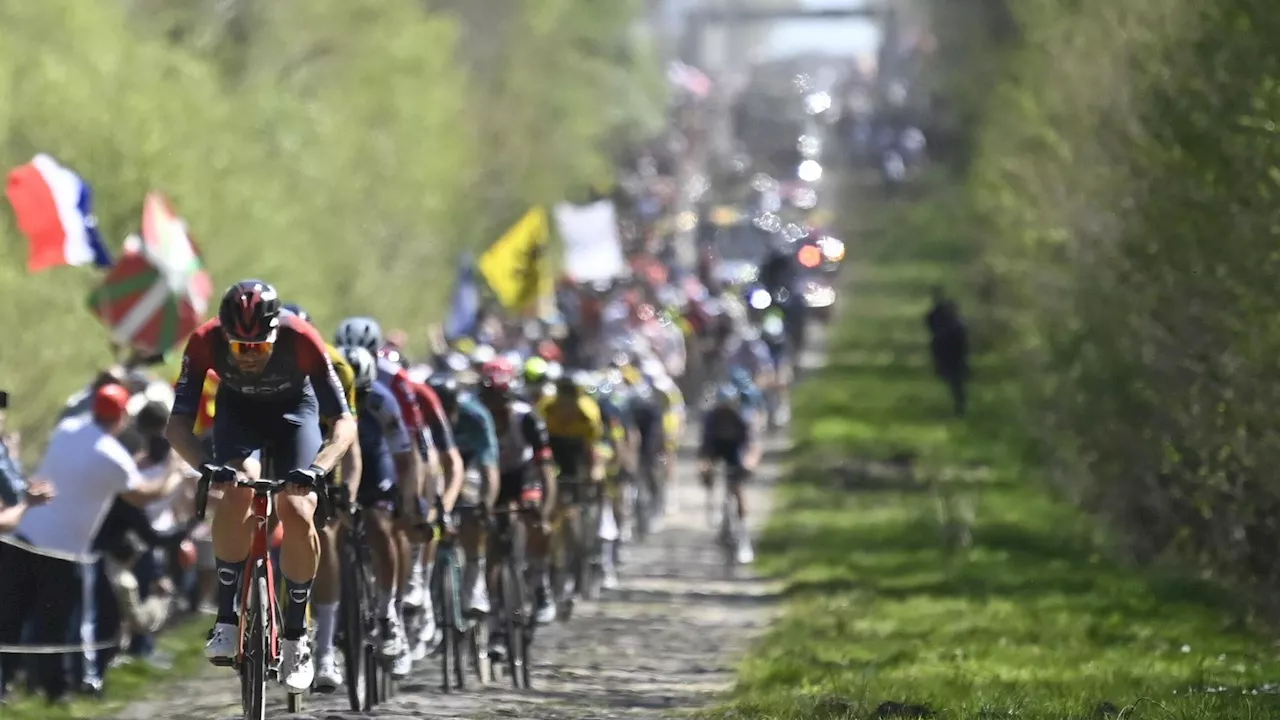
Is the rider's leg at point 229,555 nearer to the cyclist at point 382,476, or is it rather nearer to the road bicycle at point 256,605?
the road bicycle at point 256,605

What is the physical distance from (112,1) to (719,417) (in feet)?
25.7

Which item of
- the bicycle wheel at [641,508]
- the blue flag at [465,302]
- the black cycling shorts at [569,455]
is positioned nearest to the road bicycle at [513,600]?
the black cycling shorts at [569,455]

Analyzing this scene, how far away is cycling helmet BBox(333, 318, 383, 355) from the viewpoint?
1443cm

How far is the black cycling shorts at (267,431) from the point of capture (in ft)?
39.5

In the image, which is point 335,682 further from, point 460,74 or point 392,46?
point 460,74

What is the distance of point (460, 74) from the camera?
50781mm

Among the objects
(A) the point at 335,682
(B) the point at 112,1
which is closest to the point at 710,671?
(A) the point at 335,682

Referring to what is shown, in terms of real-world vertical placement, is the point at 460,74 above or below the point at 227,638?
above

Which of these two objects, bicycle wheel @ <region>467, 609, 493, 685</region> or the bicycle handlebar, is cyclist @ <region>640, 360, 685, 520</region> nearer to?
bicycle wheel @ <region>467, 609, 493, 685</region>

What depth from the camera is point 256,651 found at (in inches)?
459

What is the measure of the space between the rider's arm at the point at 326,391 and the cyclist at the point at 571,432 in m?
8.28

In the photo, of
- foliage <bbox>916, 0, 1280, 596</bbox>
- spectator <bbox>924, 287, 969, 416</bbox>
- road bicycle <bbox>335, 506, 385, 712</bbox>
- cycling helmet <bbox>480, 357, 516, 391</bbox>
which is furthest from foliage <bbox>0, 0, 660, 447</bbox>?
road bicycle <bbox>335, 506, 385, 712</bbox>

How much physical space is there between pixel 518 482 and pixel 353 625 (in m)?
3.65

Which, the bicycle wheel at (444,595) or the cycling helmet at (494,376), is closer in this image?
the bicycle wheel at (444,595)
